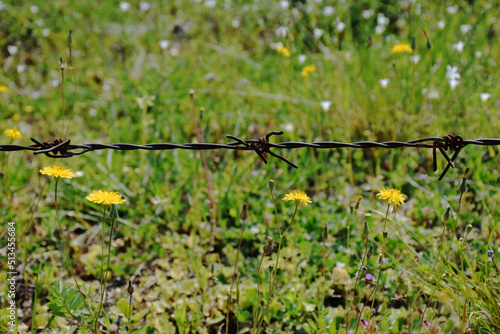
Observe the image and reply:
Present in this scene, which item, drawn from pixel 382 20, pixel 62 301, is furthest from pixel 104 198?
pixel 382 20

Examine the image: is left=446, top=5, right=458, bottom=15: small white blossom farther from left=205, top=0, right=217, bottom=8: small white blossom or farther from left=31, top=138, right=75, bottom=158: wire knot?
left=31, top=138, right=75, bottom=158: wire knot

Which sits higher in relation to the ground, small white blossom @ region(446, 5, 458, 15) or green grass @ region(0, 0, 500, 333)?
small white blossom @ region(446, 5, 458, 15)

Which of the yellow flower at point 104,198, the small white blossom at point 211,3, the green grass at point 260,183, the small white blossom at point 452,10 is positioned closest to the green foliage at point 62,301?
the green grass at point 260,183

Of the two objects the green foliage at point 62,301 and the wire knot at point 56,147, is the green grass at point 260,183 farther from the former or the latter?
the wire knot at point 56,147

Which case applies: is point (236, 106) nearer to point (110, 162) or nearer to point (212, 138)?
point (212, 138)

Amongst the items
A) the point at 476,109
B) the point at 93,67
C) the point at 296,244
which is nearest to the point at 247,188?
the point at 296,244

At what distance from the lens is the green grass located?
1504mm

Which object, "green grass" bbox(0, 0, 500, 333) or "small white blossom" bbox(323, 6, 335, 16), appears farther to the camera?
"small white blossom" bbox(323, 6, 335, 16)

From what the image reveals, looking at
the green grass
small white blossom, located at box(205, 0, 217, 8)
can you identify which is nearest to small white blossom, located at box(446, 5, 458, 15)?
the green grass

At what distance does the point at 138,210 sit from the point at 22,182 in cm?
78

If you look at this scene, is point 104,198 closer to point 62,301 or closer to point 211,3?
point 62,301

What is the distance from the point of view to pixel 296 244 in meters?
1.81

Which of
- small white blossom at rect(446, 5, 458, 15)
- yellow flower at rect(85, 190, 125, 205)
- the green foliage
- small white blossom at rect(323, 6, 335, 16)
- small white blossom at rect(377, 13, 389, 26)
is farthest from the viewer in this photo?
small white blossom at rect(323, 6, 335, 16)

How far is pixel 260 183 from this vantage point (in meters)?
2.16
